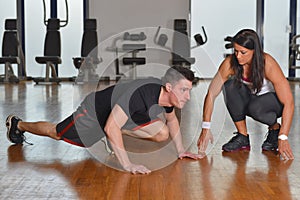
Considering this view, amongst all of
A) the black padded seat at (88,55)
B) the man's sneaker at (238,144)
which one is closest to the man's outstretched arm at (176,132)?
the man's sneaker at (238,144)

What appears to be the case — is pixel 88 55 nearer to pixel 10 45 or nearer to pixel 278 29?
pixel 10 45

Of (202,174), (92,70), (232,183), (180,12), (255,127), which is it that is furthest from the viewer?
(180,12)

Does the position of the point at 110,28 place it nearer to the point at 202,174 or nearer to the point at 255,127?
the point at 255,127

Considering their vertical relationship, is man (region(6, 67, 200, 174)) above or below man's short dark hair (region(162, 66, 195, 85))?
below

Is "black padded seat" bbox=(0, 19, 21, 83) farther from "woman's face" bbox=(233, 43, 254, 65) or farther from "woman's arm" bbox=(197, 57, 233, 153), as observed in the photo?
"woman's face" bbox=(233, 43, 254, 65)

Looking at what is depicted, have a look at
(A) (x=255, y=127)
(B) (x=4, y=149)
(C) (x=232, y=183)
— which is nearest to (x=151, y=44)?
(A) (x=255, y=127)

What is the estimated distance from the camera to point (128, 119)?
8.59 ft

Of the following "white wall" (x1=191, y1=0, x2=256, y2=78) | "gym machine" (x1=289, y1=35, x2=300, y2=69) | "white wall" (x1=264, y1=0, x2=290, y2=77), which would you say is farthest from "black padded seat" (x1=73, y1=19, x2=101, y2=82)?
"gym machine" (x1=289, y1=35, x2=300, y2=69)

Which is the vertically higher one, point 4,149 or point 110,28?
point 110,28

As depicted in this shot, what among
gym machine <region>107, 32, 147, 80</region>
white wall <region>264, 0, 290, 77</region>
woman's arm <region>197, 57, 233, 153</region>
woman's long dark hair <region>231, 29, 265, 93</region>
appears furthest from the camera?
white wall <region>264, 0, 290, 77</region>

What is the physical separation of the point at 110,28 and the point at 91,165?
295 inches

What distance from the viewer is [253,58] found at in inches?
111

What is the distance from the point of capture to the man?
2453 mm

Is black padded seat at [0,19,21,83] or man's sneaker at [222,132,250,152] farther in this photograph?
black padded seat at [0,19,21,83]
